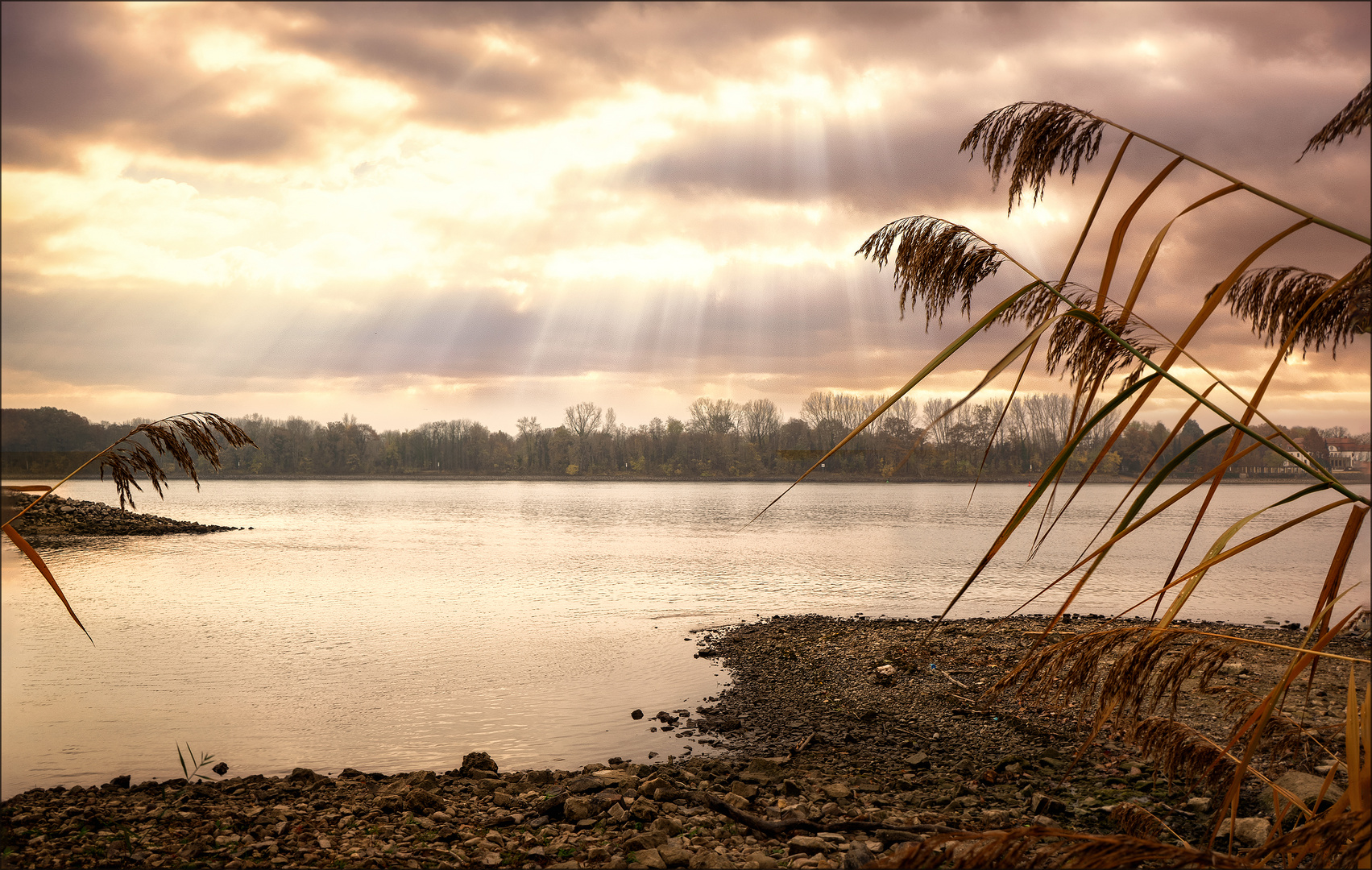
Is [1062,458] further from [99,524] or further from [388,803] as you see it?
[99,524]

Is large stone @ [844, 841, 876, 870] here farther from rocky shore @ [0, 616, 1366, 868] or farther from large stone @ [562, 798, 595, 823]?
large stone @ [562, 798, 595, 823]

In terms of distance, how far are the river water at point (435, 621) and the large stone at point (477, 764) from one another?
61 cm

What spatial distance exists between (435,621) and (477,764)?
9399mm

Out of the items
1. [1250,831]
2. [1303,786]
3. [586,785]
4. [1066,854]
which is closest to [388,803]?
[586,785]

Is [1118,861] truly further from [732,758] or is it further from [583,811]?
[732,758]

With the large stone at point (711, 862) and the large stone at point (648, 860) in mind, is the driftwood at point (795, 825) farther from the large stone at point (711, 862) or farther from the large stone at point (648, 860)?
the large stone at point (648, 860)

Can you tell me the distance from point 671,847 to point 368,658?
30.1ft

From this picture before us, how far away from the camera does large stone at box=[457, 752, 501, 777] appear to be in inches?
247

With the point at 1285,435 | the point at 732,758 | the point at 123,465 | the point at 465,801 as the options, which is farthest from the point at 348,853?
the point at 1285,435

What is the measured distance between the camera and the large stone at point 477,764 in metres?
6.27

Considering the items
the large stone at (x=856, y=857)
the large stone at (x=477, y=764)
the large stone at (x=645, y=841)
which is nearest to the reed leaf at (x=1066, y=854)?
the large stone at (x=856, y=857)

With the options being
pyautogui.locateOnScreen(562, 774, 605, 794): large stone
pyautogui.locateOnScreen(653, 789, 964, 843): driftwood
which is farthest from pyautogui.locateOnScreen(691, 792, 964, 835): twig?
pyautogui.locateOnScreen(562, 774, 605, 794): large stone

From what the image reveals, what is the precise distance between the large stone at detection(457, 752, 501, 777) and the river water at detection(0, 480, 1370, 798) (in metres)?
0.61

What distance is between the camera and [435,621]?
15203mm
